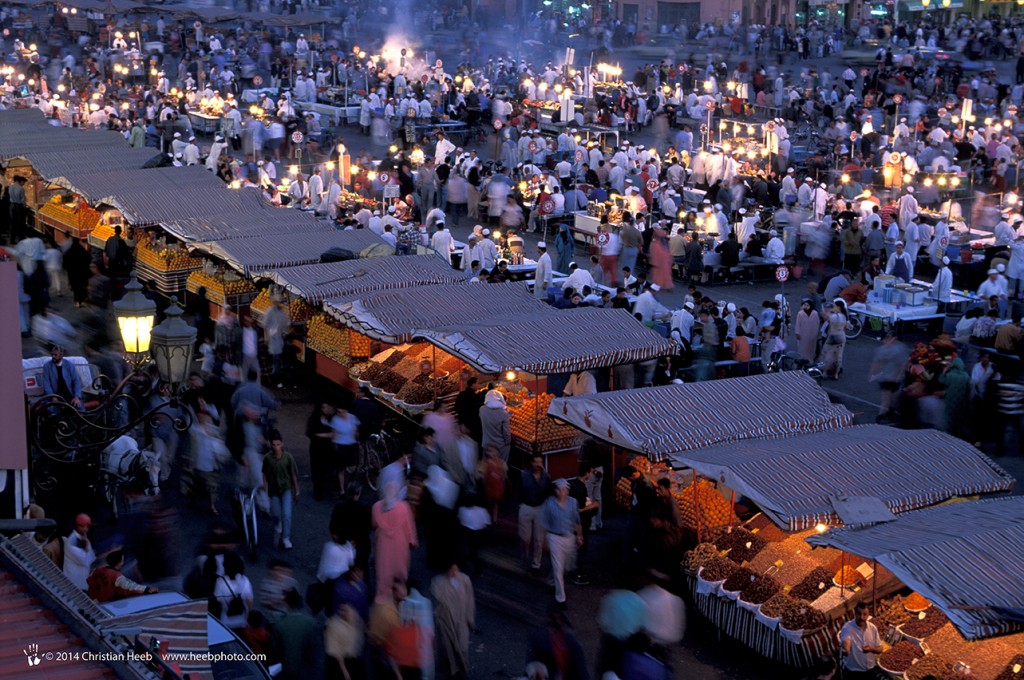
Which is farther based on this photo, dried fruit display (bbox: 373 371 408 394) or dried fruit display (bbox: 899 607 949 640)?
dried fruit display (bbox: 373 371 408 394)

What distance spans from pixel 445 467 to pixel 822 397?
3.10m

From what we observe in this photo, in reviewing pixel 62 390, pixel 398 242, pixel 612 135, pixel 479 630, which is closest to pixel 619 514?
pixel 479 630

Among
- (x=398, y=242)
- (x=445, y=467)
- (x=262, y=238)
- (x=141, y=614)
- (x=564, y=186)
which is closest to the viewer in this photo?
(x=141, y=614)

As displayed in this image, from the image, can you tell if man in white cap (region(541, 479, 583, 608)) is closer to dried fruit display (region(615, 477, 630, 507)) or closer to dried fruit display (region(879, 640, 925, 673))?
dried fruit display (region(615, 477, 630, 507))

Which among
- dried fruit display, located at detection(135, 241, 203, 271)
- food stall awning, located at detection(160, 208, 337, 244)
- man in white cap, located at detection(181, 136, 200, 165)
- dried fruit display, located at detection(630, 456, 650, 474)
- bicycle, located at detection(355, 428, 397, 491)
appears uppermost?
food stall awning, located at detection(160, 208, 337, 244)

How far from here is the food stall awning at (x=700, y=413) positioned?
444 inches

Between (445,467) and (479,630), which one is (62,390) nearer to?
(445,467)

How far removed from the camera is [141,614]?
6691 millimetres

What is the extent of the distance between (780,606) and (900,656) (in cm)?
94

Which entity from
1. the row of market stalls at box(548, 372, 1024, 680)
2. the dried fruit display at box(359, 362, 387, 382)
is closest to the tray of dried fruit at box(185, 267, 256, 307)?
the dried fruit display at box(359, 362, 387, 382)

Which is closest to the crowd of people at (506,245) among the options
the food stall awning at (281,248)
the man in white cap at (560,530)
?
the man in white cap at (560,530)

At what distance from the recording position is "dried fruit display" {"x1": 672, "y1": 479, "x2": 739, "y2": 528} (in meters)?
11.0

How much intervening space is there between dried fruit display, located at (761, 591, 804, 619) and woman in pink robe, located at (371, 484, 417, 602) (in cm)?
250

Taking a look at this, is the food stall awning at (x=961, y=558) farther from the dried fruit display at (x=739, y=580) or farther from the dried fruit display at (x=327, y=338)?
the dried fruit display at (x=327, y=338)
